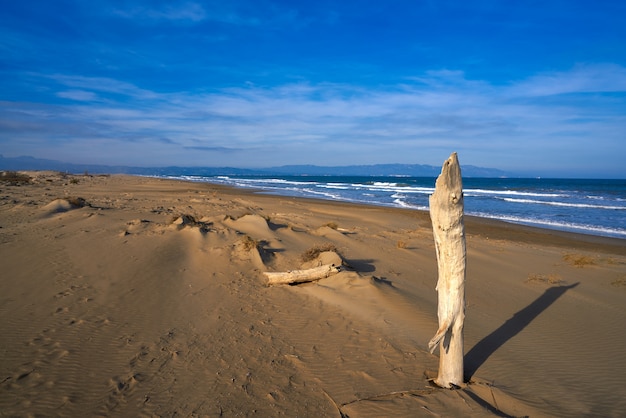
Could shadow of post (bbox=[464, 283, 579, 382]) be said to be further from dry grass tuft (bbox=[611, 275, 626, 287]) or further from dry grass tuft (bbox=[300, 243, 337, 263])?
dry grass tuft (bbox=[300, 243, 337, 263])

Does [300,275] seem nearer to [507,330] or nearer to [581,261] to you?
[507,330]

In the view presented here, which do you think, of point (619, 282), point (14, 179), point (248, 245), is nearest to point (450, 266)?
point (248, 245)

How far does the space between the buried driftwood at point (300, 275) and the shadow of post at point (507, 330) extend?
11.6 feet

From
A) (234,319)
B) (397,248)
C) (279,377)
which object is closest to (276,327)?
(234,319)

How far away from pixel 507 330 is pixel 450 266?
3.27 m

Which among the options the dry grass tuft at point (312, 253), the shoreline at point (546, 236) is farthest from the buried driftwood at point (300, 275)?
the shoreline at point (546, 236)

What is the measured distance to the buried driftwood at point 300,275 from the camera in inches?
327

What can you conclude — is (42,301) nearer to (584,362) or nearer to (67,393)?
(67,393)

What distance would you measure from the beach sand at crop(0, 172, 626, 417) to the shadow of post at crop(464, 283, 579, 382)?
34 mm

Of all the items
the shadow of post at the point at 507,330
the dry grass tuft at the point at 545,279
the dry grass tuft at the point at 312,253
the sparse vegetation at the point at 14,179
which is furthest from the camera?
the sparse vegetation at the point at 14,179

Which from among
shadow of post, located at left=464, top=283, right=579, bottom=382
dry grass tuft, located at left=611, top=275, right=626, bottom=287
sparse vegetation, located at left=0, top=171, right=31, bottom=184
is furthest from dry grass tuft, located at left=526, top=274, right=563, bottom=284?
sparse vegetation, located at left=0, top=171, right=31, bottom=184

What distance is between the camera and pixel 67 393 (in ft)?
14.0

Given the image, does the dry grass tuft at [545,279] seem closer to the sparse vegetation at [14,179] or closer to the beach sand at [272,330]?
the beach sand at [272,330]

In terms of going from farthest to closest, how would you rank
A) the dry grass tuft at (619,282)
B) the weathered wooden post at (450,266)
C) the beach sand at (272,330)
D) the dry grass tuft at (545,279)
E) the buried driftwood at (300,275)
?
1. the dry grass tuft at (545,279)
2. the dry grass tuft at (619,282)
3. the buried driftwood at (300,275)
4. the beach sand at (272,330)
5. the weathered wooden post at (450,266)
